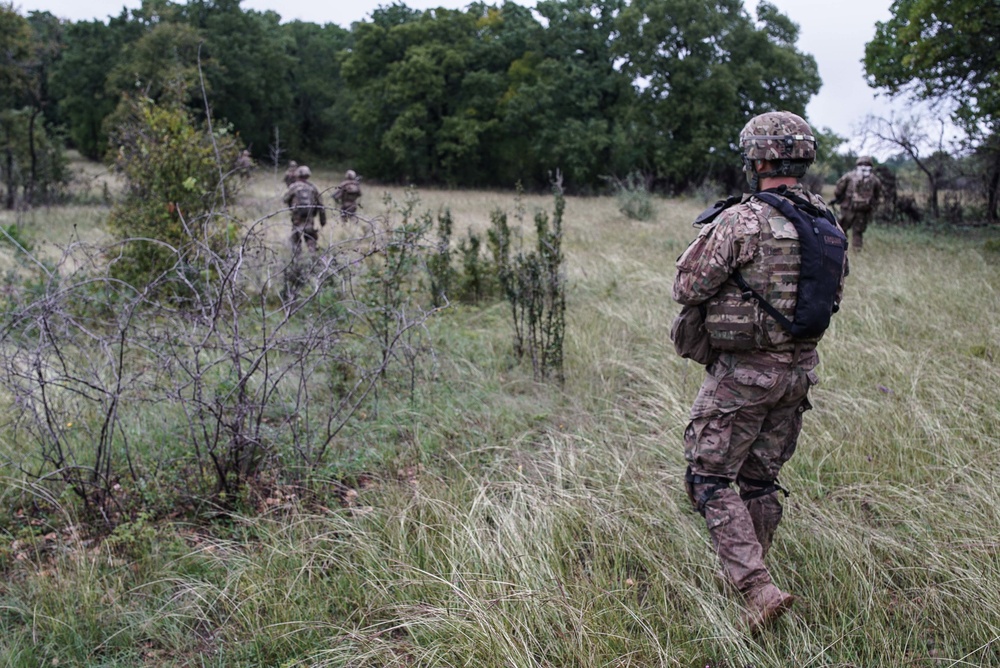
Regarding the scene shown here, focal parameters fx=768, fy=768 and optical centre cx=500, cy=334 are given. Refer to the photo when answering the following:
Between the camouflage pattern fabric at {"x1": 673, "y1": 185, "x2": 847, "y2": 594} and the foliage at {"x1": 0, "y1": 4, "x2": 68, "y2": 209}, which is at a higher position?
the foliage at {"x1": 0, "y1": 4, "x2": 68, "y2": 209}

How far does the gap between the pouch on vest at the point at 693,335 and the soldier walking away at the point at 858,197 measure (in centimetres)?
900

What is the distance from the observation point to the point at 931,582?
2752mm

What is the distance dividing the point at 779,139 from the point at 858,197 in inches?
365

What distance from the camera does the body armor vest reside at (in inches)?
103

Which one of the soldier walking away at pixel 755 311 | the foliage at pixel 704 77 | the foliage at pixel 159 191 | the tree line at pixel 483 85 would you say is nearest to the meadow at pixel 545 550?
the soldier walking away at pixel 755 311

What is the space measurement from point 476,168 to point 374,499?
3578 centimetres

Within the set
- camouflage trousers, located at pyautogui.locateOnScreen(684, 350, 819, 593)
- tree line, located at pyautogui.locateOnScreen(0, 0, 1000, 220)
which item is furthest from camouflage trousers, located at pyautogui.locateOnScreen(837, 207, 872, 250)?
tree line, located at pyautogui.locateOnScreen(0, 0, 1000, 220)

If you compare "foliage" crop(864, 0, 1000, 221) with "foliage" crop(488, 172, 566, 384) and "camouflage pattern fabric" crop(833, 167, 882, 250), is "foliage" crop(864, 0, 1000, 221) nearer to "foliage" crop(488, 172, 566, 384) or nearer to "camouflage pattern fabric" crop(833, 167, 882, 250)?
"camouflage pattern fabric" crop(833, 167, 882, 250)

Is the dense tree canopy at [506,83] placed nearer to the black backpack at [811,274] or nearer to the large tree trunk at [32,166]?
the large tree trunk at [32,166]

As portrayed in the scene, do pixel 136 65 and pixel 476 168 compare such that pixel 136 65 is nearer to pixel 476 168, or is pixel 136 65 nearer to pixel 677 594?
pixel 476 168

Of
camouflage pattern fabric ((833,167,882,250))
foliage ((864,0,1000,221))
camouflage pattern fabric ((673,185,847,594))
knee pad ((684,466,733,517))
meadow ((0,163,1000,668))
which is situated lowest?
meadow ((0,163,1000,668))

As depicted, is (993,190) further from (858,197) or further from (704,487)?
(704,487)

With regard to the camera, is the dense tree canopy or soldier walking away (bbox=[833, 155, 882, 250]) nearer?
soldier walking away (bbox=[833, 155, 882, 250])

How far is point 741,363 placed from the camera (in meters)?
2.71
